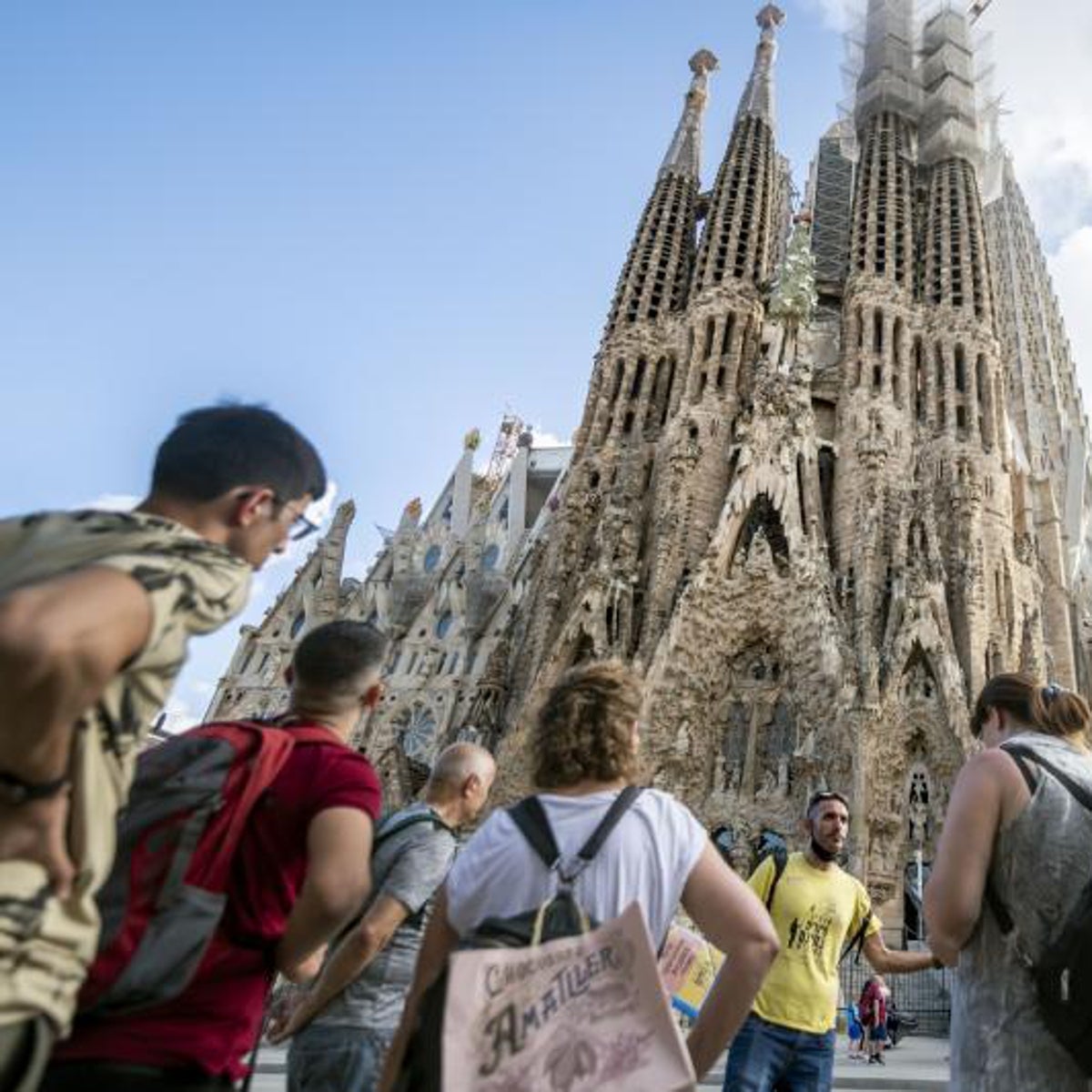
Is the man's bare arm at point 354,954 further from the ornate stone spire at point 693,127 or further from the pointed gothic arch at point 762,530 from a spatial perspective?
the ornate stone spire at point 693,127

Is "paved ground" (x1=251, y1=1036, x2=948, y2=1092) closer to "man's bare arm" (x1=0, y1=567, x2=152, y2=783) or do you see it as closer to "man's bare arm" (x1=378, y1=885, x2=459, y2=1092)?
"man's bare arm" (x1=378, y1=885, x2=459, y2=1092)

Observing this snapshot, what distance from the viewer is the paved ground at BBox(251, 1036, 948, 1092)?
21.4 feet

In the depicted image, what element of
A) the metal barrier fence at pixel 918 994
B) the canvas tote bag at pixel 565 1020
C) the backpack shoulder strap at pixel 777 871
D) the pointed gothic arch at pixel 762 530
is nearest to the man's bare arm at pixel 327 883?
the canvas tote bag at pixel 565 1020

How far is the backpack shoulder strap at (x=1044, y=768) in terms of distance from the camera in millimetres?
2283

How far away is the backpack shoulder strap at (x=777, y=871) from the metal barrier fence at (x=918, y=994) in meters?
10.8

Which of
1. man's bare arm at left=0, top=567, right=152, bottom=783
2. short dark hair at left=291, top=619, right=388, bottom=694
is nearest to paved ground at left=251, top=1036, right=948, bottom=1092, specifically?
short dark hair at left=291, top=619, right=388, bottom=694

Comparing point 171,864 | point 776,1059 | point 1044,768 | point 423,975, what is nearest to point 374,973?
point 423,975

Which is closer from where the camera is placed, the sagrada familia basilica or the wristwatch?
the wristwatch

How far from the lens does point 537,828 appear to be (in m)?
1.96

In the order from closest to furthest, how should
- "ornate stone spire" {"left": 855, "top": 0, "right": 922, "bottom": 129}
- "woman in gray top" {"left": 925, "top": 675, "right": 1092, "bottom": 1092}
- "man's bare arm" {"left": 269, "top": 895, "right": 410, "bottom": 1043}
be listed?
"woman in gray top" {"left": 925, "top": 675, "right": 1092, "bottom": 1092}, "man's bare arm" {"left": 269, "top": 895, "right": 410, "bottom": 1043}, "ornate stone spire" {"left": 855, "top": 0, "right": 922, "bottom": 129}

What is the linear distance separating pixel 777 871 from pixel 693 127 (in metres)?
33.0

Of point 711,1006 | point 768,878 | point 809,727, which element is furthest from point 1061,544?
point 711,1006

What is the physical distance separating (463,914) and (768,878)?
2.18 meters

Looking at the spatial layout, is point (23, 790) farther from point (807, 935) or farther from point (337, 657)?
point (807, 935)
